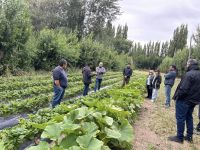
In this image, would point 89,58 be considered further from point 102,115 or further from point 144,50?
point 144,50

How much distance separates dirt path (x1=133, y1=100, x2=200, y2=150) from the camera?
23.5ft

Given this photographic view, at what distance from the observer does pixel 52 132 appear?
4336mm

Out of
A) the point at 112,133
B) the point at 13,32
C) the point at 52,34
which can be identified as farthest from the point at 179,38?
the point at 112,133

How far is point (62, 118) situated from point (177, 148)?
3203 millimetres

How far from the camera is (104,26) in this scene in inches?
2002

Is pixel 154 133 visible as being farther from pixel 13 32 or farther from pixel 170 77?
pixel 13 32

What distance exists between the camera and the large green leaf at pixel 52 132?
4.30m

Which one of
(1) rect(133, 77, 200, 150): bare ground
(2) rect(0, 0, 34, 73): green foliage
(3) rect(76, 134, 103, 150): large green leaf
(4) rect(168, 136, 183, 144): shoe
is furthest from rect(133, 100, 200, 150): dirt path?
(2) rect(0, 0, 34, 73): green foliage

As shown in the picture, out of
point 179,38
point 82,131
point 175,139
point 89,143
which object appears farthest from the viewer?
point 179,38

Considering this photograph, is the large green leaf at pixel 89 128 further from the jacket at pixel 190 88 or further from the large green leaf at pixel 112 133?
the jacket at pixel 190 88

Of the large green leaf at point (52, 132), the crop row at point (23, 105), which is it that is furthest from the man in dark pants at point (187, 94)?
the crop row at point (23, 105)

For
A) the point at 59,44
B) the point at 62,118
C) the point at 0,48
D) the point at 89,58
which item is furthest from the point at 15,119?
the point at 89,58

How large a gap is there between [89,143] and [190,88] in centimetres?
438

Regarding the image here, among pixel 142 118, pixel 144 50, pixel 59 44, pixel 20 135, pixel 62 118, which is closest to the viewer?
pixel 62 118
